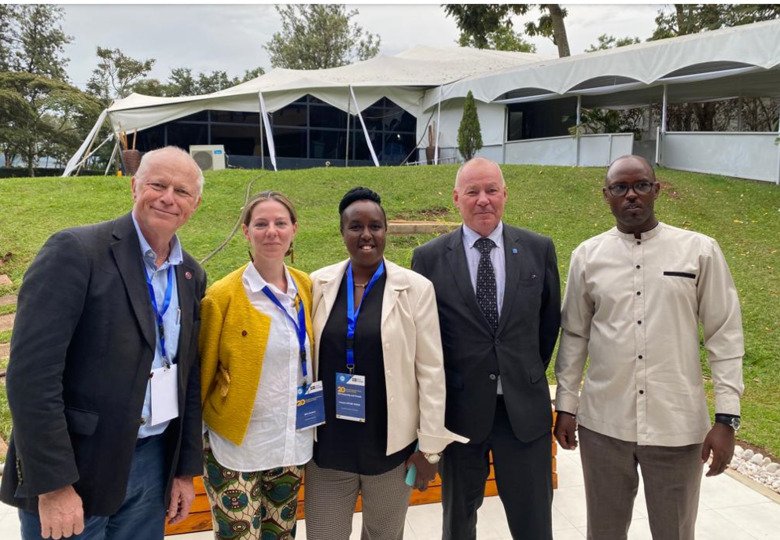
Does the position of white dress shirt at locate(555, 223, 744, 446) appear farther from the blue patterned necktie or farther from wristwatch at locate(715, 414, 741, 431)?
the blue patterned necktie

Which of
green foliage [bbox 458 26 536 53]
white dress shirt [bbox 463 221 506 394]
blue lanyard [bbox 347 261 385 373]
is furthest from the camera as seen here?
Result: green foliage [bbox 458 26 536 53]

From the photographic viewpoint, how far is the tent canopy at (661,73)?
426 inches

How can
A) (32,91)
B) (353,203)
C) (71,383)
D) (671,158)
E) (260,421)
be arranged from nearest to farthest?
(71,383)
(260,421)
(353,203)
(671,158)
(32,91)

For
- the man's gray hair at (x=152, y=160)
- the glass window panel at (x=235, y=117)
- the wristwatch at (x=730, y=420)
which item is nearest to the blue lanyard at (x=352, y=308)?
the man's gray hair at (x=152, y=160)

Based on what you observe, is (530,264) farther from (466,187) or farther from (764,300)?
(764,300)

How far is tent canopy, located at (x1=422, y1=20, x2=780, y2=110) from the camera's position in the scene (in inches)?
426

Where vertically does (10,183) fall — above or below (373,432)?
above

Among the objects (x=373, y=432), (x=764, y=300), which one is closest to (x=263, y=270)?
(x=373, y=432)

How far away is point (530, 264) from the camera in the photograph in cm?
245

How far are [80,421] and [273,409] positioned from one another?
68 centimetres

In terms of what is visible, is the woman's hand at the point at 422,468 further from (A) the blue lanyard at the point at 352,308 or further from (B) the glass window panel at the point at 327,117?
(B) the glass window panel at the point at 327,117

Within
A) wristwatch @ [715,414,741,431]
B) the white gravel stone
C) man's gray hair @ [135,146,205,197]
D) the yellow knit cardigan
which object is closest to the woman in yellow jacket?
the yellow knit cardigan

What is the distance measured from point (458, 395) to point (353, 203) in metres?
0.93

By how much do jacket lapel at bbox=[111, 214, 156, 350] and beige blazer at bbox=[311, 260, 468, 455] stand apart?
0.66m
